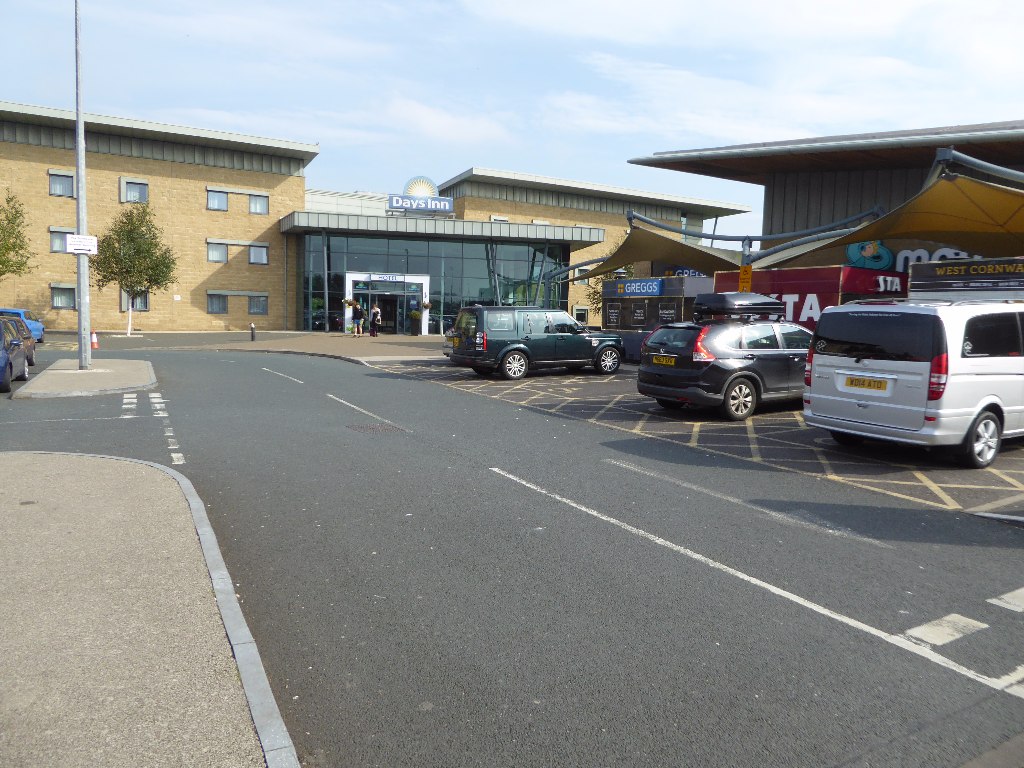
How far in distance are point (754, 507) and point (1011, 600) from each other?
7.84 feet

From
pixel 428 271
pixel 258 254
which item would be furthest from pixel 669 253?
pixel 258 254

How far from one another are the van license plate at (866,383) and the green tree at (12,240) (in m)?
35.2

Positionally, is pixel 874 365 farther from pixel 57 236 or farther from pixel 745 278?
pixel 57 236

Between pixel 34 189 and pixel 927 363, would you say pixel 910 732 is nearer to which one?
pixel 927 363

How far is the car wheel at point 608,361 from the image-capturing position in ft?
65.1

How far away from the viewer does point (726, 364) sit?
12125mm

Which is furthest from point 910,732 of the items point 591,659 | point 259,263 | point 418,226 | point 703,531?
point 259,263

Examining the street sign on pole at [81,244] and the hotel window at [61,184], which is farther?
the hotel window at [61,184]

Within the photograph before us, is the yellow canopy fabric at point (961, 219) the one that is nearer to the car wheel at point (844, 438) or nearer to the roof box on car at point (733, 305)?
the roof box on car at point (733, 305)

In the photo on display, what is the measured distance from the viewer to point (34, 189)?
38.1 metres

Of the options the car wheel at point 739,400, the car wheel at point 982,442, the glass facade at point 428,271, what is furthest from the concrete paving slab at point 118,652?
the glass facade at point 428,271

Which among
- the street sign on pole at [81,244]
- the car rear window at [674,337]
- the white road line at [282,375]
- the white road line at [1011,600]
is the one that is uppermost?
the street sign on pole at [81,244]

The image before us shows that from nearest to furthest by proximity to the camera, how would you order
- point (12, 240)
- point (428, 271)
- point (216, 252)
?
1. point (12, 240)
2. point (216, 252)
3. point (428, 271)

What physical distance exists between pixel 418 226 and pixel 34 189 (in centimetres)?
1903
